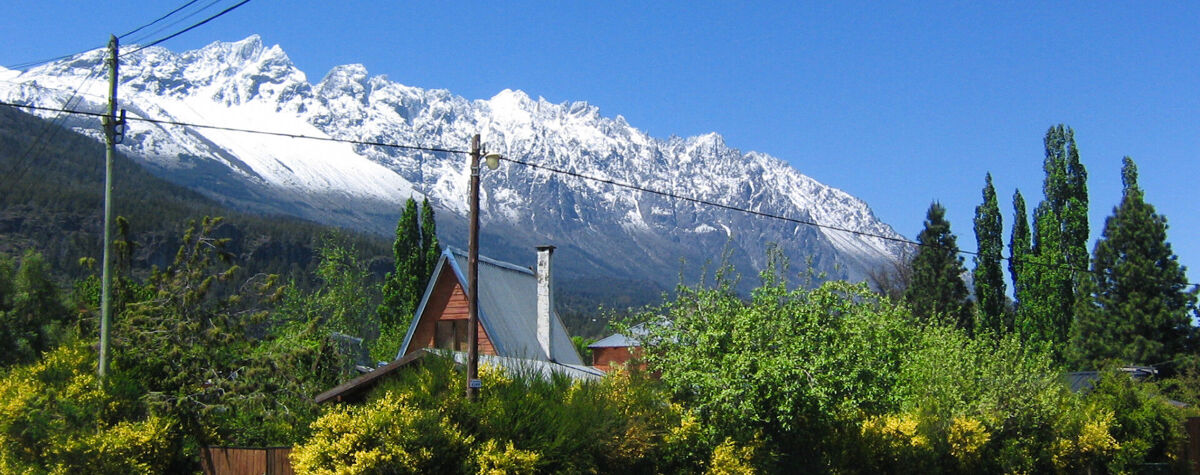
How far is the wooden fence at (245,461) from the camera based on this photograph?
71.1 feet

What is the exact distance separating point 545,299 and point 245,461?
59.0 feet

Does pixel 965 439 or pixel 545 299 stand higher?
pixel 545 299

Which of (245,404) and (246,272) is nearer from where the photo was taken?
(245,404)

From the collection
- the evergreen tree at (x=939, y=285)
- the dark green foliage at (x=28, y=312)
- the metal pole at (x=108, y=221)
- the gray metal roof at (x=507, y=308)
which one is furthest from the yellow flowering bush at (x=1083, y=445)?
the dark green foliage at (x=28, y=312)

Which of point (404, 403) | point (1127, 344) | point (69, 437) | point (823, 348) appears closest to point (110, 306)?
point (69, 437)

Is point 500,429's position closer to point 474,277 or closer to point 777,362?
point 474,277

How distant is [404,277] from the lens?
61938 millimetres

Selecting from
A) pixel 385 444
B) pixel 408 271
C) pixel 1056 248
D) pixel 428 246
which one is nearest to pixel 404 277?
pixel 408 271

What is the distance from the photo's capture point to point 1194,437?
4147 centimetres

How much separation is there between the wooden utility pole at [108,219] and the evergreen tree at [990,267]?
5355 centimetres

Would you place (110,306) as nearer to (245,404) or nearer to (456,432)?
(245,404)

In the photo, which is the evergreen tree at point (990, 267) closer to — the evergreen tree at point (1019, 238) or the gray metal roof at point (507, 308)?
the evergreen tree at point (1019, 238)

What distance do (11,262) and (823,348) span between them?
4861 cm

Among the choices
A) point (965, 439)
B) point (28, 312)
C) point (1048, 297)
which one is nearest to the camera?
point (965, 439)
